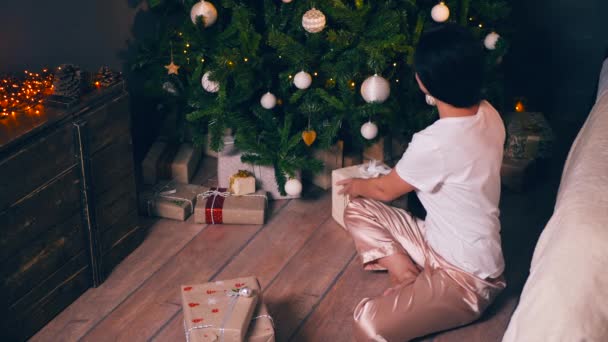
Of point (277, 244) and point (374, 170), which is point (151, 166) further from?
point (374, 170)

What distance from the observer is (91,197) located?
2.25 meters

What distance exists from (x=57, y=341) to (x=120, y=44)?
4.50 ft

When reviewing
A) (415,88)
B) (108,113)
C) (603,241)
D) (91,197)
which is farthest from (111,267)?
(603,241)

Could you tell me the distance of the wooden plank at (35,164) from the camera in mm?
1891

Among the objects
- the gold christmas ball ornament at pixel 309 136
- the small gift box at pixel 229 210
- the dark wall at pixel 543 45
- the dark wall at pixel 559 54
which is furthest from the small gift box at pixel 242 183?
the dark wall at pixel 559 54

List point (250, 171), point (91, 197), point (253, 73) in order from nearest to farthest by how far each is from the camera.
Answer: point (91, 197) < point (253, 73) < point (250, 171)

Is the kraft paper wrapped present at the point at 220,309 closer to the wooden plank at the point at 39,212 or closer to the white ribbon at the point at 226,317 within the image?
the white ribbon at the point at 226,317

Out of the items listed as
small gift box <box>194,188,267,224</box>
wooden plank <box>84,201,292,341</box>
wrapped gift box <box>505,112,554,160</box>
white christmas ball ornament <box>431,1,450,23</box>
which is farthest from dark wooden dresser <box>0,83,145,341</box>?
wrapped gift box <box>505,112,554,160</box>

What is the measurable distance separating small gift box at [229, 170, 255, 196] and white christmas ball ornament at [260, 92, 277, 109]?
322mm

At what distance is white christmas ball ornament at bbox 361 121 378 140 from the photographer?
262cm

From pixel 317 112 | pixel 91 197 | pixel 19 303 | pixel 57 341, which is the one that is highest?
pixel 317 112

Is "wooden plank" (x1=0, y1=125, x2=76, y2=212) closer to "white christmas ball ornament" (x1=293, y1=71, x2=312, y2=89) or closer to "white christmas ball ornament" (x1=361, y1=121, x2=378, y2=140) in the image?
"white christmas ball ornament" (x1=293, y1=71, x2=312, y2=89)

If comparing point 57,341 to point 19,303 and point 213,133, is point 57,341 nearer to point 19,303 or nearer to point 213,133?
point 19,303

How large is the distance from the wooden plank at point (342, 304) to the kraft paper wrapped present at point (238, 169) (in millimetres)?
567
